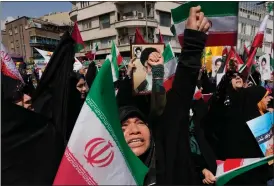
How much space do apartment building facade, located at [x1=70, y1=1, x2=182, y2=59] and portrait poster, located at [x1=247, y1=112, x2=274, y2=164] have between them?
28.4 meters

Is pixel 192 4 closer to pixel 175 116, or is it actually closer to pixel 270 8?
pixel 175 116

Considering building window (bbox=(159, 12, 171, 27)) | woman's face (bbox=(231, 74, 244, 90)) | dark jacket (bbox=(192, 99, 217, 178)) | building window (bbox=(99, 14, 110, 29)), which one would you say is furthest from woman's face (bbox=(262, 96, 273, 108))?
building window (bbox=(99, 14, 110, 29))

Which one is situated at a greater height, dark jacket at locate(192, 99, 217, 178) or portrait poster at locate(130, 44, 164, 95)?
portrait poster at locate(130, 44, 164, 95)

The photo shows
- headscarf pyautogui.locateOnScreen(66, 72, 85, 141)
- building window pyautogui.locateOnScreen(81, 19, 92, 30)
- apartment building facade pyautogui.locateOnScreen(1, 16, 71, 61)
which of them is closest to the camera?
headscarf pyautogui.locateOnScreen(66, 72, 85, 141)

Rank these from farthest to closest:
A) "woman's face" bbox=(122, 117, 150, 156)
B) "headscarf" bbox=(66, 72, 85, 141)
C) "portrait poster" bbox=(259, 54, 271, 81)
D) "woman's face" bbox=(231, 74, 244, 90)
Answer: "portrait poster" bbox=(259, 54, 271, 81)
"woman's face" bbox=(231, 74, 244, 90)
"headscarf" bbox=(66, 72, 85, 141)
"woman's face" bbox=(122, 117, 150, 156)

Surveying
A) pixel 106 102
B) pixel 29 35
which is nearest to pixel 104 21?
pixel 29 35

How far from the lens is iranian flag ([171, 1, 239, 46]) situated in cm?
264

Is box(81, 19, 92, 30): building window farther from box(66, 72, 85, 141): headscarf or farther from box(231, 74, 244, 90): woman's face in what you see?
box(231, 74, 244, 90): woman's face

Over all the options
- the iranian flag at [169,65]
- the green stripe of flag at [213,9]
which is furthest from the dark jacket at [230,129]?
the green stripe of flag at [213,9]

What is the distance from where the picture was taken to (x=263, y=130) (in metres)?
2.97

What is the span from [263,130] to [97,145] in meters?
2.34

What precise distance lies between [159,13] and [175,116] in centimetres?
3346

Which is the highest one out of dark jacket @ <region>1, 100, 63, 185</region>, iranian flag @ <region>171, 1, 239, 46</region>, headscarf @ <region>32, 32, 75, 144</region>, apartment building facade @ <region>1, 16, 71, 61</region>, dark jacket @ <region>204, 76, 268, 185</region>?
apartment building facade @ <region>1, 16, 71, 61</region>

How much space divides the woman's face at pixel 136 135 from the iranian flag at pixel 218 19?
1305 millimetres
